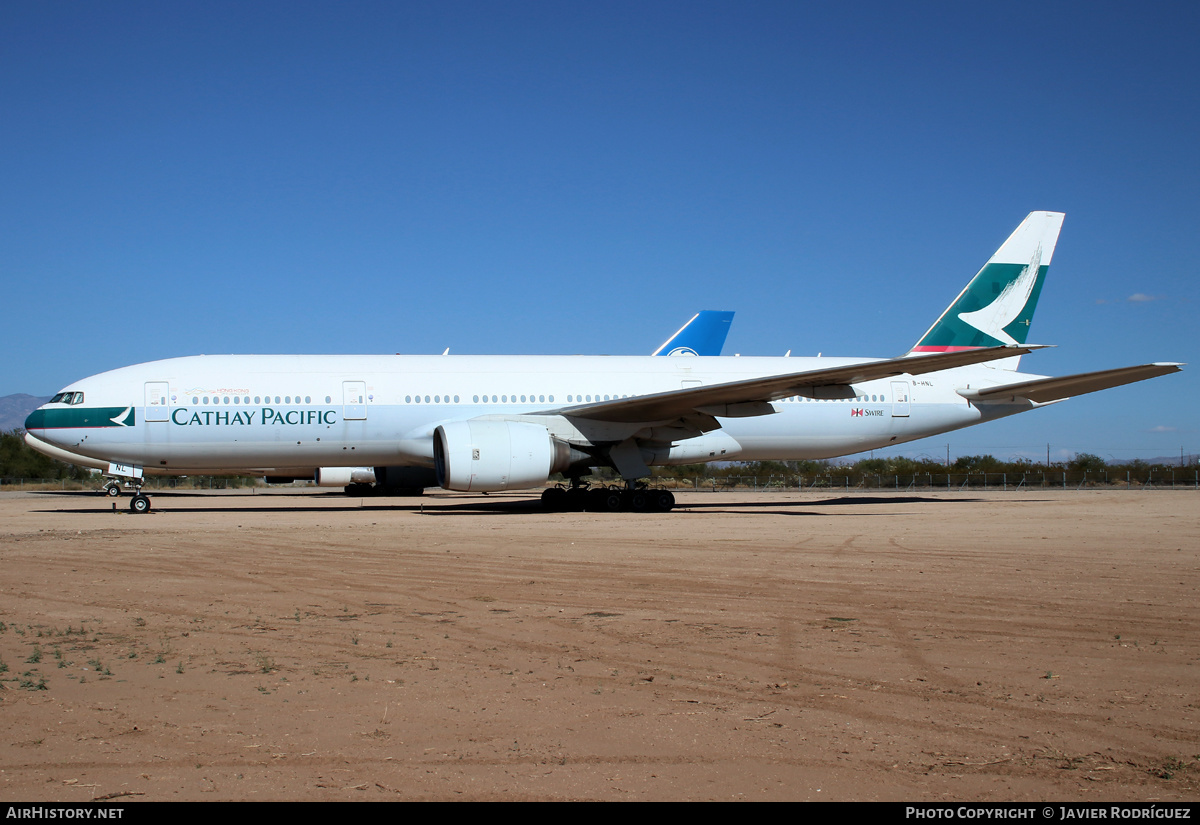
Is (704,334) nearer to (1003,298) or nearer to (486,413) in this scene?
(1003,298)

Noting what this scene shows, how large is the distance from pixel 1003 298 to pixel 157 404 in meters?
20.3

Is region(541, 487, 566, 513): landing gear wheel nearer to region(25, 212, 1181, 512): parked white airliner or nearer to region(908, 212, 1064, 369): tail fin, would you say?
region(25, 212, 1181, 512): parked white airliner

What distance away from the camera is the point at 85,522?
1634 cm

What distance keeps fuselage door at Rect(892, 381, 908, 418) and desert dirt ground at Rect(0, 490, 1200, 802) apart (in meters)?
11.7

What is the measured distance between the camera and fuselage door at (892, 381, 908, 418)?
21.5 meters

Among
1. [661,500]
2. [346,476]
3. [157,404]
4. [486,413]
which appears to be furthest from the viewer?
[346,476]

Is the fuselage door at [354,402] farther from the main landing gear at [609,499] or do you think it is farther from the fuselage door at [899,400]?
the fuselage door at [899,400]

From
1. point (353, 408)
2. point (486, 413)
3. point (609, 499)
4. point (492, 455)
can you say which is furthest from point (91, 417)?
point (609, 499)

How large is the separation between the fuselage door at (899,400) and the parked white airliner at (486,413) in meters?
0.03

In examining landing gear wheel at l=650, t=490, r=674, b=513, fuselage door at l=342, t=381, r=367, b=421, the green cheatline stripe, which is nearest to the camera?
the green cheatline stripe

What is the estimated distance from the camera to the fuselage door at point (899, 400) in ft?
70.5

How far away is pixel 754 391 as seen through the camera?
17484mm

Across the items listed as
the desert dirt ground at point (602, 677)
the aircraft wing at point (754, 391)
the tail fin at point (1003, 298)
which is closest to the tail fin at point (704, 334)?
the tail fin at point (1003, 298)

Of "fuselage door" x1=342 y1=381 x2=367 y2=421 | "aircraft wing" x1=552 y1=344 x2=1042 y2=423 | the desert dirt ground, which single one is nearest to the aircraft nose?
"fuselage door" x1=342 y1=381 x2=367 y2=421
